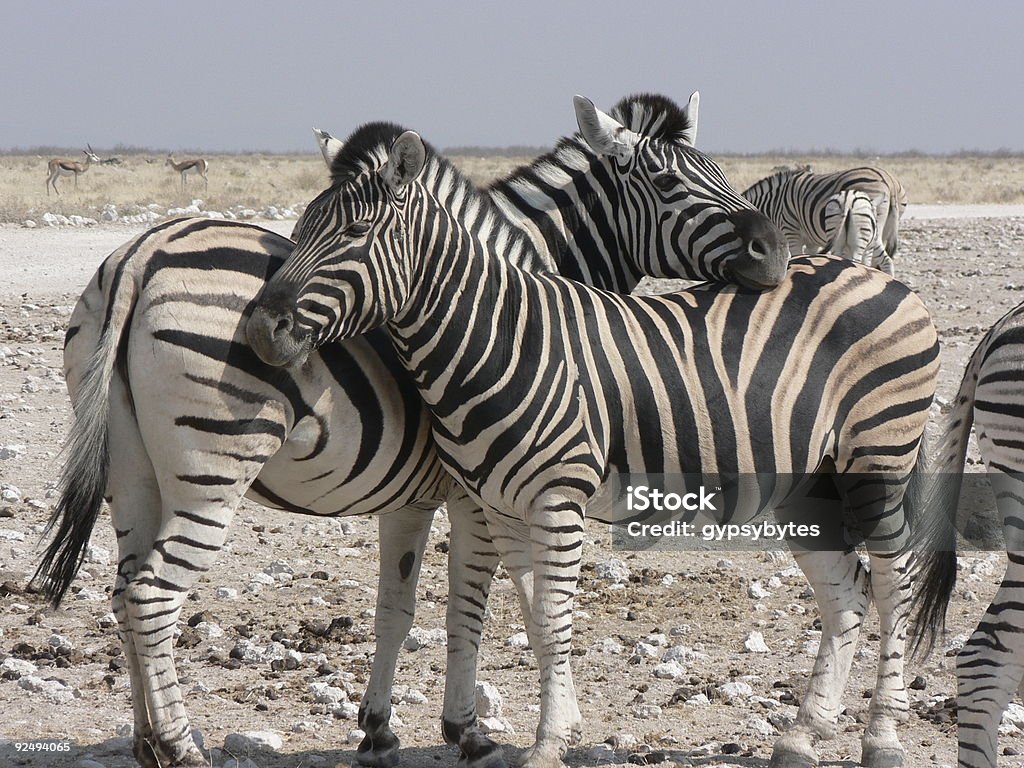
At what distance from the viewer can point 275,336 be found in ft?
12.2

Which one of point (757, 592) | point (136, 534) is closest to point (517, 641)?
point (757, 592)

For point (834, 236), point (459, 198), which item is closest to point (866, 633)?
point (459, 198)

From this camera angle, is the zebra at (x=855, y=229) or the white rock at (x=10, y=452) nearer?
the white rock at (x=10, y=452)

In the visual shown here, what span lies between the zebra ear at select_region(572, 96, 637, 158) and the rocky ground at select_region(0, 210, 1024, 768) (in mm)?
2348

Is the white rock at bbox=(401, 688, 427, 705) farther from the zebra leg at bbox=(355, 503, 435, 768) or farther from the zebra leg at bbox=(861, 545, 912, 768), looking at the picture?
the zebra leg at bbox=(861, 545, 912, 768)

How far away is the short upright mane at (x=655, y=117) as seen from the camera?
17.4 feet

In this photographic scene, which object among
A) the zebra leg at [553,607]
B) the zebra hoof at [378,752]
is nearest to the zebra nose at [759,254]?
the zebra leg at [553,607]

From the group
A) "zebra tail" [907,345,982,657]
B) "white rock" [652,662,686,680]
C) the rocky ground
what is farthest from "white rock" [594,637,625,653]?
"zebra tail" [907,345,982,657]

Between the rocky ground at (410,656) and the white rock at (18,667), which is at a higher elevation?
the rocky ground at (410,656)

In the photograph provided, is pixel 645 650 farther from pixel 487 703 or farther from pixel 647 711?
pixel 487 703

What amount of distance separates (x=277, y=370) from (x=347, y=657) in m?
2.06

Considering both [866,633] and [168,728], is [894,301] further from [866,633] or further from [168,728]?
[168,728]

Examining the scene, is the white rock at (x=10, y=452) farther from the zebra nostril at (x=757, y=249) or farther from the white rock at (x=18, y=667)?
the zebra nostril at (x=757, y=249)

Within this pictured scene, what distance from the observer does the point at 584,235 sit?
5.38m
